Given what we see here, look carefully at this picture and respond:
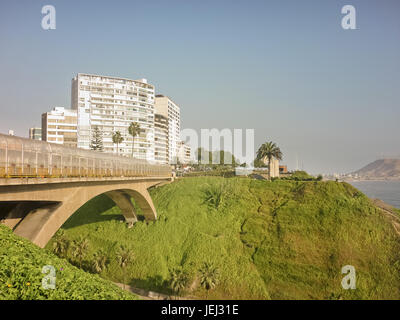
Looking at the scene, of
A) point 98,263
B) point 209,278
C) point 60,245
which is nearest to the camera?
point 209,278

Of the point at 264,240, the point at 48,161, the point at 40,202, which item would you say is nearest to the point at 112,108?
the point at 264,240

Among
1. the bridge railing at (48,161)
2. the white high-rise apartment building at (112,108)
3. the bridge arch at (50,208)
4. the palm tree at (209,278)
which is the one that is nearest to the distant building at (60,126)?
the white high-rise apartment building at (112,108)

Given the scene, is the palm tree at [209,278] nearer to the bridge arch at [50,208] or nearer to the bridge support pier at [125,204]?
the bridge arch at [50,208]

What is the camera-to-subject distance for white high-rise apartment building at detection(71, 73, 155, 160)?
12412cm

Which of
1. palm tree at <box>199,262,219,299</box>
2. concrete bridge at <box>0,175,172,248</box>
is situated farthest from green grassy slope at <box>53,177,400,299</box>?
concrete bridge at <box>0,175,172,248</box>

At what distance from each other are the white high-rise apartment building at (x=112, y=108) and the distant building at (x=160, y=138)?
10263mm

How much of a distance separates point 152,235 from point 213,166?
81.0 m

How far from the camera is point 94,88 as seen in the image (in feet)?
416

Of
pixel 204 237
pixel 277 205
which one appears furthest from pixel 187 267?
pixel 277 205

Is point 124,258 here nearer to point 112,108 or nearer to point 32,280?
point 32,280

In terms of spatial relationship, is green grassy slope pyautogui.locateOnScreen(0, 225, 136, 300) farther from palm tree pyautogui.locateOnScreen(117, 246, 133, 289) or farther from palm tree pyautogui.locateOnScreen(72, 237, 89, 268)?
palm tree pyautogui.locateOnScreen(72, 237, 89, 268)

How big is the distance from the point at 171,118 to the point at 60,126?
266ft

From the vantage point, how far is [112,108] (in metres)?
131
